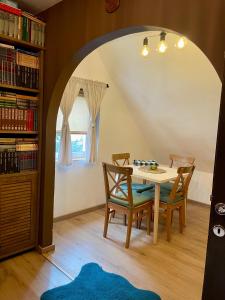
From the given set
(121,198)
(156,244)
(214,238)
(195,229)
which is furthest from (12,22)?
(195,229)

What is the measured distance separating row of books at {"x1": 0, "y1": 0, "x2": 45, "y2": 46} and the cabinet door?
129 centimetres

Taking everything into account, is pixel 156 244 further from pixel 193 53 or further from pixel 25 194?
pixel 193 53

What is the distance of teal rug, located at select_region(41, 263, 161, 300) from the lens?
6.57ft

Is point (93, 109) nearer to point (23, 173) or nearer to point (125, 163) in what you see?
point (125, 163)

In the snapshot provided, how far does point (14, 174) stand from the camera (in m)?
2.38

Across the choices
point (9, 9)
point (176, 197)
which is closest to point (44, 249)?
point (176, 197)

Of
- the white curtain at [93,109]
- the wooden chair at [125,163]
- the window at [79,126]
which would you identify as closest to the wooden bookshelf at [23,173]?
the window at [79,126]

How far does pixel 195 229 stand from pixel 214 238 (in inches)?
95.6

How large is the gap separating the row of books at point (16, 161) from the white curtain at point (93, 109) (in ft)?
4.09

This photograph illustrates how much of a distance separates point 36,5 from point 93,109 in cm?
157

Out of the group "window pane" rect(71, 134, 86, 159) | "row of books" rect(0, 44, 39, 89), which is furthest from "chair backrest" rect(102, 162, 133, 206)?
"row of books" rect(0, 44, 39, 89)

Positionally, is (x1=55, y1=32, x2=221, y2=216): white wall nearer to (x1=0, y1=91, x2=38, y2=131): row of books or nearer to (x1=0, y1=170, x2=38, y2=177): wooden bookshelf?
(x1=0, y1=170, x2=38, y2=177): wooden bookshelf

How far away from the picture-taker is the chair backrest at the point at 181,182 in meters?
2.97

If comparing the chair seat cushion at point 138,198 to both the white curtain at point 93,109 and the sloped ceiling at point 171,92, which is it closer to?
the white curtain at point 93,109
